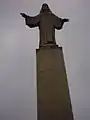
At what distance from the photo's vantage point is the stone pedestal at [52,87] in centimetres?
82

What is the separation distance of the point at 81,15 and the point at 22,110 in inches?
30.2

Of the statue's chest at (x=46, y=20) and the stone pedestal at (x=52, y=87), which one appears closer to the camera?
the stone pedestal at (x=52, y=87)

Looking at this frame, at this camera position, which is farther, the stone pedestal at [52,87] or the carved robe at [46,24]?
the carved robe at [46,24]

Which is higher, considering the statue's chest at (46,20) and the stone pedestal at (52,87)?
the statue's chest at (46,20)

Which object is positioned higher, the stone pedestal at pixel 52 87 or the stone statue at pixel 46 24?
the stone statue at pixel 46 24

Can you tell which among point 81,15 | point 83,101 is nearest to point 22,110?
point 83,101

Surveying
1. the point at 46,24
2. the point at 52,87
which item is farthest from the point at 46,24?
the point at 52,87

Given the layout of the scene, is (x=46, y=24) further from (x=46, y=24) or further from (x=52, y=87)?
(x=52, y=87)

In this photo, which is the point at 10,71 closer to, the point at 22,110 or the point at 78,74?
the point at 22,110

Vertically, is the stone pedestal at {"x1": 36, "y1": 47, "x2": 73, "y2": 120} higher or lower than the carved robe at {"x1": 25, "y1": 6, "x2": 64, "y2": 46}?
lower

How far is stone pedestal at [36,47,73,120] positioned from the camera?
822mm

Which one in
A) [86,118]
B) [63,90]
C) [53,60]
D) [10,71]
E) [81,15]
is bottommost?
[86,118]

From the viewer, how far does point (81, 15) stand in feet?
5.42

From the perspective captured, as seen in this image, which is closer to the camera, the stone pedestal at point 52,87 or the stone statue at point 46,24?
the stone pedestal at point 52,87
